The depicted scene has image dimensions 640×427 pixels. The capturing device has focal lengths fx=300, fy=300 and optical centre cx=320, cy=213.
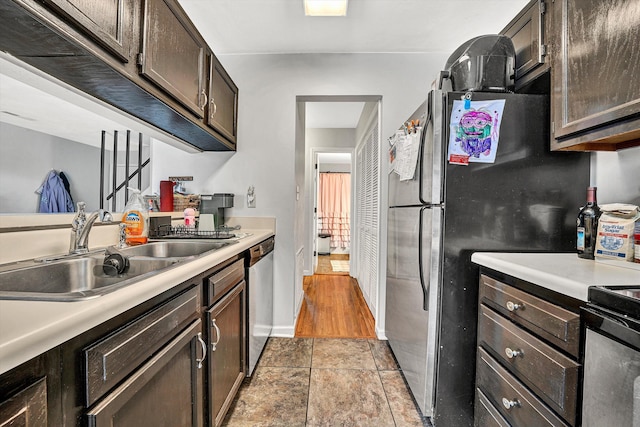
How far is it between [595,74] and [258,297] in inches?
78.1

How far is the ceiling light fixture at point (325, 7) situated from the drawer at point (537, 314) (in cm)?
183

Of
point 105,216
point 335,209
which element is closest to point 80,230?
point 105,216

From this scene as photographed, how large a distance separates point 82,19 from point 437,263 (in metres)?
1.62

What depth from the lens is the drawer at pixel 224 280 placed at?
48.8 inches

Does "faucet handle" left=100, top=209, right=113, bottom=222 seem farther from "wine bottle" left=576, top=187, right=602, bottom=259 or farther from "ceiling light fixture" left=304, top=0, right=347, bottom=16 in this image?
"wine bottle" left=576, top=187, right=602, bottom=259

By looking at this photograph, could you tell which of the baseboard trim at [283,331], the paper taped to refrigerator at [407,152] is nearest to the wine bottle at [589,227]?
the paper taped to refrigerator at [407,152]

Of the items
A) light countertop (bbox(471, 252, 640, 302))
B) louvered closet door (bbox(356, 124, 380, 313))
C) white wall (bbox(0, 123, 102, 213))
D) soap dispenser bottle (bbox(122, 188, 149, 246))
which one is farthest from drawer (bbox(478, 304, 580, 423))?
white wall (bbox(0, 123, 102, 213))

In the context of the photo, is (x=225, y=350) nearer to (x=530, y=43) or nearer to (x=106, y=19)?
(x=106, y=19)

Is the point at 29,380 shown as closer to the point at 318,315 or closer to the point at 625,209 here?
the point at 625,209

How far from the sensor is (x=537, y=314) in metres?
0.97

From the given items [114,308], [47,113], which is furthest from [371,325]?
[47,113]

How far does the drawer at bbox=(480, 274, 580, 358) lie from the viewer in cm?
84

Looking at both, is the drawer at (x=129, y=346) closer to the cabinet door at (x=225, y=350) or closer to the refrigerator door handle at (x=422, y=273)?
the cabinet door at (x=225, y=350)

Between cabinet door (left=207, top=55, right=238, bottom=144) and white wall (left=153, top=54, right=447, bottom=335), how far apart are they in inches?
4.9
